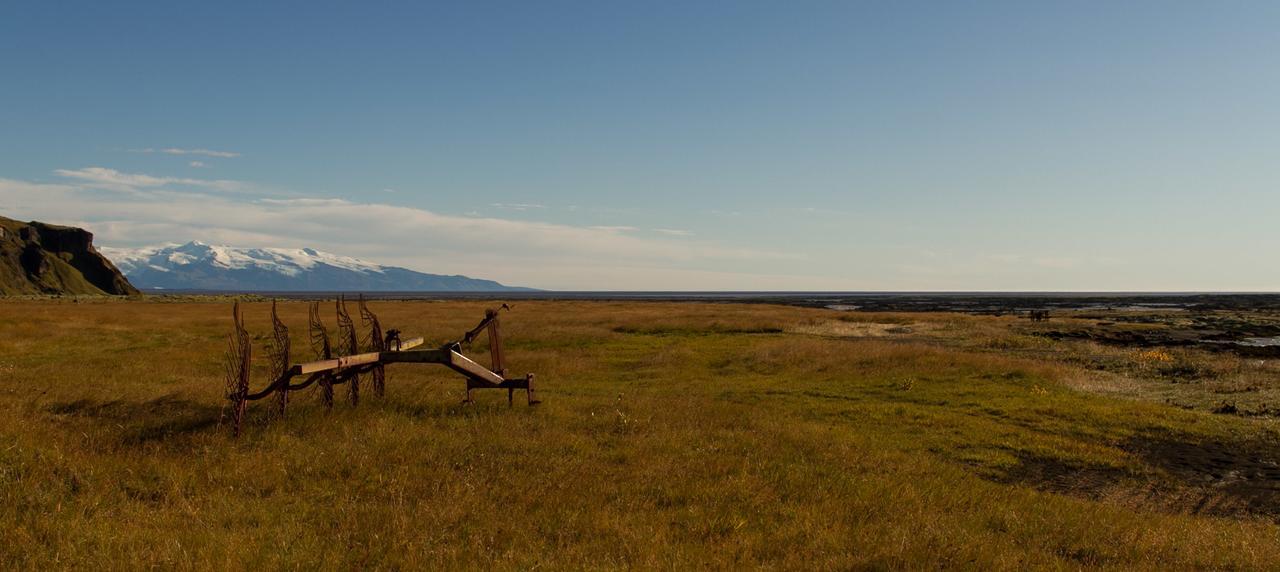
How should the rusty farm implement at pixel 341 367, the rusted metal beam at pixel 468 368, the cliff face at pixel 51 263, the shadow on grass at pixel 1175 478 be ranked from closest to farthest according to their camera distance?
1. the shadow on grass at pixel 1175 478
2. the rusty farm implement at pixel 341 367
3. the rusted metal beam at pixel 468 368
4. the cliff face at pixel 51 263

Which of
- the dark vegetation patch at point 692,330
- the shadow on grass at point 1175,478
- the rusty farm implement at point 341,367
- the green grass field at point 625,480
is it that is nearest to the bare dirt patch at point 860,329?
the dark vegetation patch at point 692,330

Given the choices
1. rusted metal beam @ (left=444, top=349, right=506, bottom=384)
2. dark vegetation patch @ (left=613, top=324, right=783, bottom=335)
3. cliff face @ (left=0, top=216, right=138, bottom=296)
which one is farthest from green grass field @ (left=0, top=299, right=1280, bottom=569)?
cliff face @ (left=0, top=216, right=138, bottom=296)

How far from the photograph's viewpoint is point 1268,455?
1377 cm

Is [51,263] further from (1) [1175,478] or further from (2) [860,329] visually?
(1) [1175,478]

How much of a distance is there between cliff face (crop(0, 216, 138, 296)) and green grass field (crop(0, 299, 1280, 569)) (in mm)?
165809

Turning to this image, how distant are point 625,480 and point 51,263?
202 m

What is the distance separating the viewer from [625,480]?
9.86 metres

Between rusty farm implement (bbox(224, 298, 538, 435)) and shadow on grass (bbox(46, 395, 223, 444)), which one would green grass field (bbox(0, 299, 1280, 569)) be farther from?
rusty farm implement (bbox(224, 298, 538, 435))

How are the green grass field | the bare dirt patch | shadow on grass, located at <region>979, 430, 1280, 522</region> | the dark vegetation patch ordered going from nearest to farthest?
1. the green grass field
2. shadow on grass, located at <region>979, 430, 1280, 522</region>
3. the dark vegetation patch
4. the bare dirt patch

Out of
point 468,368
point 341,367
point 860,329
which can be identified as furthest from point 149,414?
point 860,329

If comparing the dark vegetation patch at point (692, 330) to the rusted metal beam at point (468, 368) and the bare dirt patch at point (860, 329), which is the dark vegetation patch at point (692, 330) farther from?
the rusted metal beam at point (468, 368)

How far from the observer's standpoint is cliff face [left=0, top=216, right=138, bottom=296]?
143m

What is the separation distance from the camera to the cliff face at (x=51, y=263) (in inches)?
5645

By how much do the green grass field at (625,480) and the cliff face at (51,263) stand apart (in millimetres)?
165809
